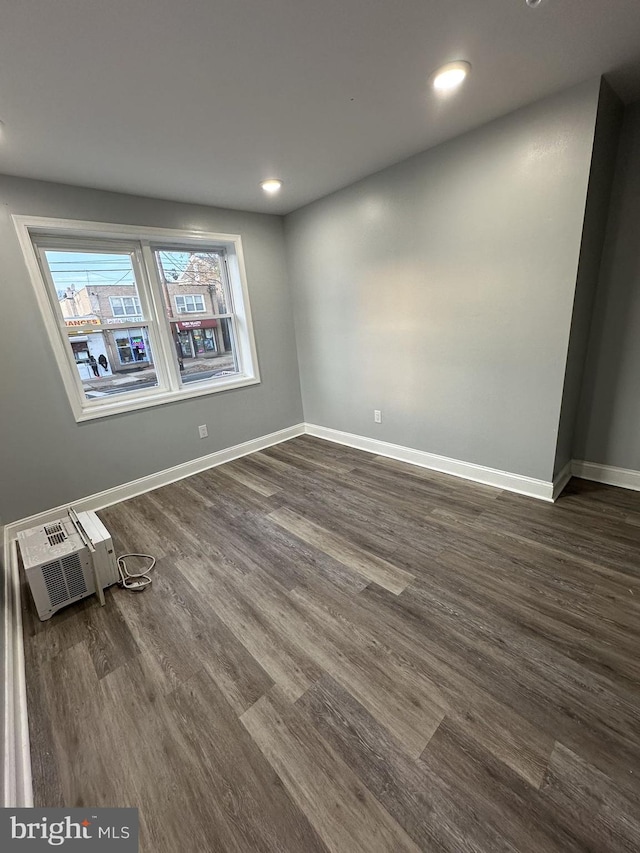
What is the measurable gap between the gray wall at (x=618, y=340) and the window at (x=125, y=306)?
3698 millimetres

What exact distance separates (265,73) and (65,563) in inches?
103

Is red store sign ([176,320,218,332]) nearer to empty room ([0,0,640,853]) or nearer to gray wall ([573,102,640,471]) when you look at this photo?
empty room ([0,0,640,853])

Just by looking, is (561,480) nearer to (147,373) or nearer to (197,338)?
(197,338)

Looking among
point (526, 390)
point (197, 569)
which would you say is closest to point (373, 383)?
point (526, 390)

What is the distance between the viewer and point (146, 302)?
125 inches

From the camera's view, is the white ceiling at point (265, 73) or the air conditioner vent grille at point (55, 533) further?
the air conditioner vent grille at point (55, 533)

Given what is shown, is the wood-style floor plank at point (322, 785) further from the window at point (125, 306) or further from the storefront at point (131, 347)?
the window at point (125, 306)

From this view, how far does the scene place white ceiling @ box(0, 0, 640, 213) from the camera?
4.22 ft

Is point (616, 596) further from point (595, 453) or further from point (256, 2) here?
point (256, 2)

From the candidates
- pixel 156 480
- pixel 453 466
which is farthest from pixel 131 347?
pixel 453 466

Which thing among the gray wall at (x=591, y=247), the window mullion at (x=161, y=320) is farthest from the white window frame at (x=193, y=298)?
the gray wall at (x=591, y=247)

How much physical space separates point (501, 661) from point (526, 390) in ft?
5.78

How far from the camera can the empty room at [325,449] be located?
3.80 feet

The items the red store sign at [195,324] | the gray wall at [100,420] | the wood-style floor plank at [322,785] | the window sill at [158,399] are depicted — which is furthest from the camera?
the red store sign at [195,324]
